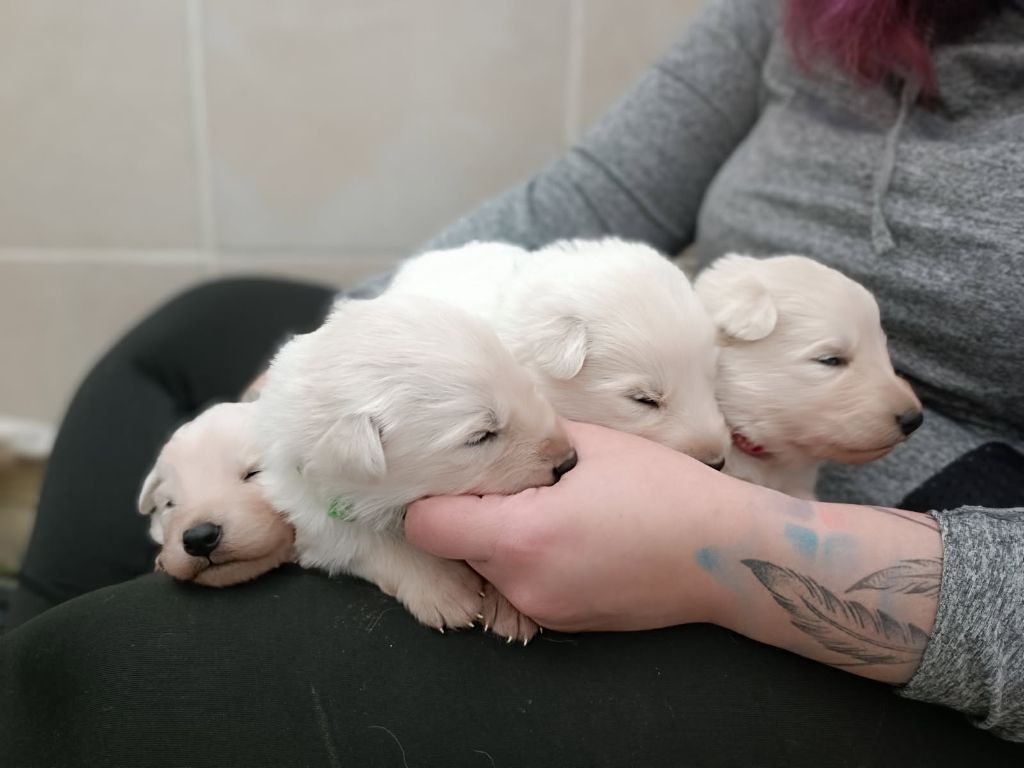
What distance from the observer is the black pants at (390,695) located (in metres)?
0.84

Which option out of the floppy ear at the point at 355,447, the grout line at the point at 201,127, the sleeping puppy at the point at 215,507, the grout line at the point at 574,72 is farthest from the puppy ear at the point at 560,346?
the grout line at the point at 201,127

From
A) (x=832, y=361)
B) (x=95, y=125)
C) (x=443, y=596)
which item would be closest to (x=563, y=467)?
(x=443, y=596)

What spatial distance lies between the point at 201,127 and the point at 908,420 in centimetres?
174

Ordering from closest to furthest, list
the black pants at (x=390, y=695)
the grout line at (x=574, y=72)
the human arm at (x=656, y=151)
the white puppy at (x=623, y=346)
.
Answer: the black pants at (x=390, y=695)
the white puppy at (x=623, y=346)
the human arm at (x=656, y=151)
the grout line at (x=574, y=72)

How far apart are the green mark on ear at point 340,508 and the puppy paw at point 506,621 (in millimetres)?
195

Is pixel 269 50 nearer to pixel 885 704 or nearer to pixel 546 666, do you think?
pixel 546 666

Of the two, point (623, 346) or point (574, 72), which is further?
point (574, 72)

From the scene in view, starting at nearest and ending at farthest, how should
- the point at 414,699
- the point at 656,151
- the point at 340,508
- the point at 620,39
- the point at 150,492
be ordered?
the point at 414,699, the point at 340,508, the point at 150,492, the point at 656,151, the point at 620,39

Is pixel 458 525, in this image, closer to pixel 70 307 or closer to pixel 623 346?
pixel 623 346

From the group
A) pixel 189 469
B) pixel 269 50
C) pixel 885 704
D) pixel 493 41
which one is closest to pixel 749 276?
pixel 885 704

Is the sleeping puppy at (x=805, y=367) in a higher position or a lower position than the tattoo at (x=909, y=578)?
higher

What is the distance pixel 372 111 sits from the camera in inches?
79.1

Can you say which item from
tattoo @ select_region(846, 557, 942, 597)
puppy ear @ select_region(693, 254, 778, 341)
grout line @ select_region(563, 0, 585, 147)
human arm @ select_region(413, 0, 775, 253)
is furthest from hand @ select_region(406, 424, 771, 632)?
grout line @ select_region(563, 0, 585, 147)

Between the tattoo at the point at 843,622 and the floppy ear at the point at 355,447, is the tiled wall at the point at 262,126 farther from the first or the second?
the tattoo at the point at 843,622
